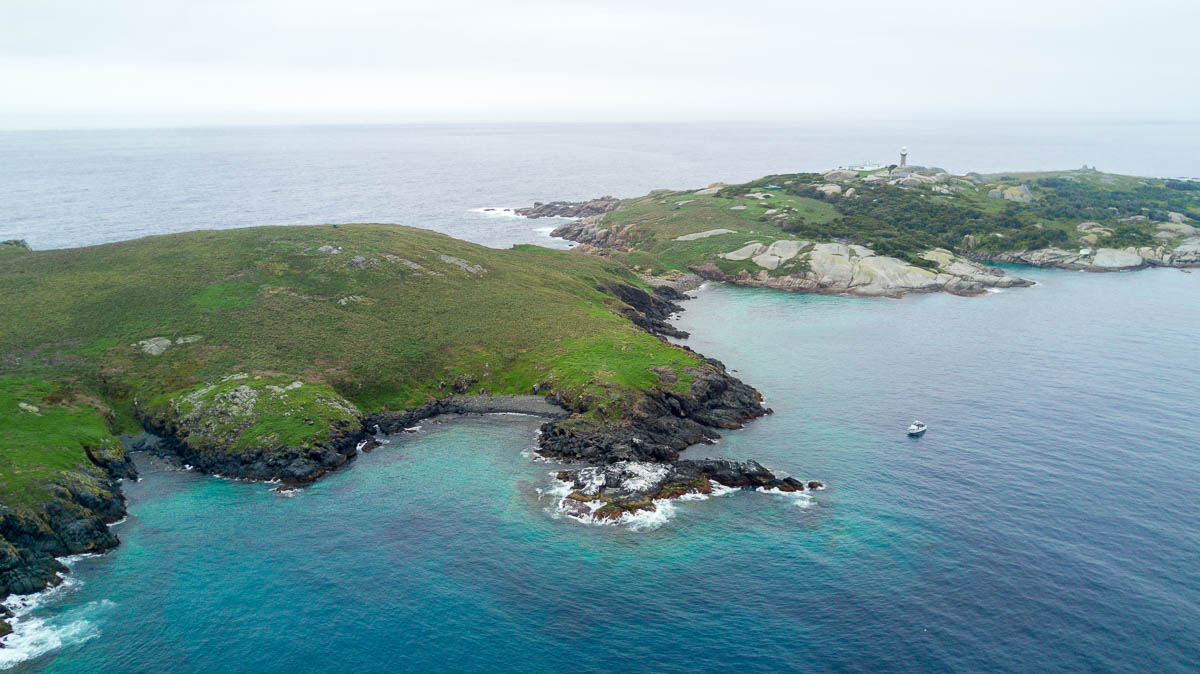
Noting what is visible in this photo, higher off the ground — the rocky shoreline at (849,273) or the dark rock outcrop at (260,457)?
the rocky shoreline at (849,273)

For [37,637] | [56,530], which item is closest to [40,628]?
[37,637]

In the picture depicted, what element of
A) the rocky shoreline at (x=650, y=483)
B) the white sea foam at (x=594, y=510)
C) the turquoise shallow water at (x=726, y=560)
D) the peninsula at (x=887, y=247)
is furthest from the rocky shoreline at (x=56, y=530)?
the peninsula at (x=887, y=247)

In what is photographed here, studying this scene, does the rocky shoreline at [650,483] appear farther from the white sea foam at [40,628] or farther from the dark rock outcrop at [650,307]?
the dark rock outcrop at [650,307]

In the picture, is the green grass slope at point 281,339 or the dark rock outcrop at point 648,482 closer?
the dark rock outcrop at point 648,482

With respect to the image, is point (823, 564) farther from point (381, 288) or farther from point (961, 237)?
point (961, 237)

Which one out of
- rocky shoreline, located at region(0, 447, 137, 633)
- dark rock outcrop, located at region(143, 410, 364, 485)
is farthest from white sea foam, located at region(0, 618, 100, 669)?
dark rock outcrop, located at region(143, 410, 364, 485)

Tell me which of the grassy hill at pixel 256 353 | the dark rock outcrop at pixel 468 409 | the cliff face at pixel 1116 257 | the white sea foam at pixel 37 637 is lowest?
the white sea foam at pixel 37 637

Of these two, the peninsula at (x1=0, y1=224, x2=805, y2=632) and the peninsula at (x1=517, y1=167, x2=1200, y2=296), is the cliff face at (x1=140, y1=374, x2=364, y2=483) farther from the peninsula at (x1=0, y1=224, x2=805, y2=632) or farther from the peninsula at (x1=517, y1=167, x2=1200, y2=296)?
the peninsula at (x1=517, y1=167, x2=1200, y2=296)

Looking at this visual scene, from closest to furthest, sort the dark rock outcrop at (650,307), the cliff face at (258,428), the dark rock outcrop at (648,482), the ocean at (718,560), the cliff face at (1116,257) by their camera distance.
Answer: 1. the ocean at (718,560)
2. the dark rock outcrop at (648,482)
3. the cliff face at (258,428)
4. the dark rock outcrop at (650,307)
5. the cliff face at (1116,257)

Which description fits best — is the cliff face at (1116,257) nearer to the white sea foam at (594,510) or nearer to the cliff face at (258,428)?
the white sea foam at (594,510)

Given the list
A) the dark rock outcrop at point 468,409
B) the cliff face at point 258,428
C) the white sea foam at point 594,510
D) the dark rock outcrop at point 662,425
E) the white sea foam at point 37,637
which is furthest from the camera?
the dark rock outcrop at point 468,409
